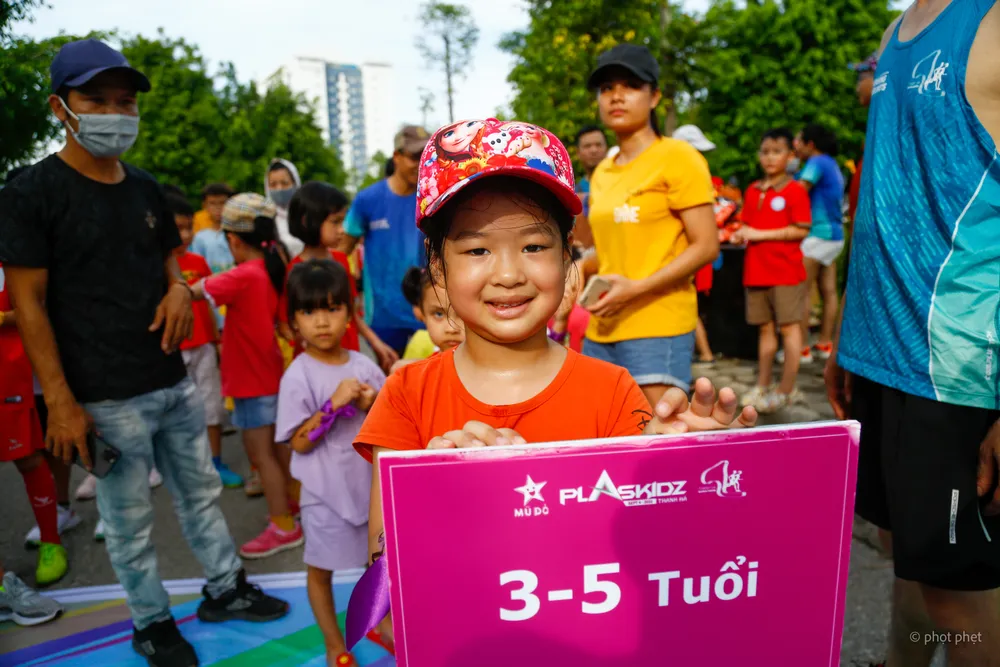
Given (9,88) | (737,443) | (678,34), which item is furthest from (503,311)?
(678,34)

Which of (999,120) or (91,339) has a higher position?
(999,120)

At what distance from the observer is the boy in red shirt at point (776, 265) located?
5035 millimetres

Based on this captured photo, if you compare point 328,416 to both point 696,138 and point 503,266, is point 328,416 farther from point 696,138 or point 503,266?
point 696,138

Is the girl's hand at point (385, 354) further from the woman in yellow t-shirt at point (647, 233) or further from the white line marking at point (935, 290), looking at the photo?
the white line marking at point (935, 290)

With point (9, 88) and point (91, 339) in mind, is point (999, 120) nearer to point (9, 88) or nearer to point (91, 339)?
point (91, 339)

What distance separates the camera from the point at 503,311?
1.23 m

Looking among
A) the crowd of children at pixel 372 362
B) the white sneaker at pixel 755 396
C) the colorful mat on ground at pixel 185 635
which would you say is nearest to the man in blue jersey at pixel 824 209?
the white sneaker at pixel 755 396

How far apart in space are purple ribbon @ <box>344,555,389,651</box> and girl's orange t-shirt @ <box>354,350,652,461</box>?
0.28 meters

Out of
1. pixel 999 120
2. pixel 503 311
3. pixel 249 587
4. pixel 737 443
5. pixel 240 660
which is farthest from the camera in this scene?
pixel 249 587

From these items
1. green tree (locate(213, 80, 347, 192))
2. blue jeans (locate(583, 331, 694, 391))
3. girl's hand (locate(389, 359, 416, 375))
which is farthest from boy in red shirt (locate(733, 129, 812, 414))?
green tree (locate(213, 80, 347, 192))

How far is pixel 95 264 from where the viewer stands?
2.37 m

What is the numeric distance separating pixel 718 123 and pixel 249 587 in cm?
2435

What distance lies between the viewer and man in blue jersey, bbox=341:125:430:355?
372 centimetres

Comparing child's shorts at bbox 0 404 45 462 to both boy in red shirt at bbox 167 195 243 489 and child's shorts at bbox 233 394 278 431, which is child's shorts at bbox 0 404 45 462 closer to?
child's shorts at bbox 233 394 278 431
